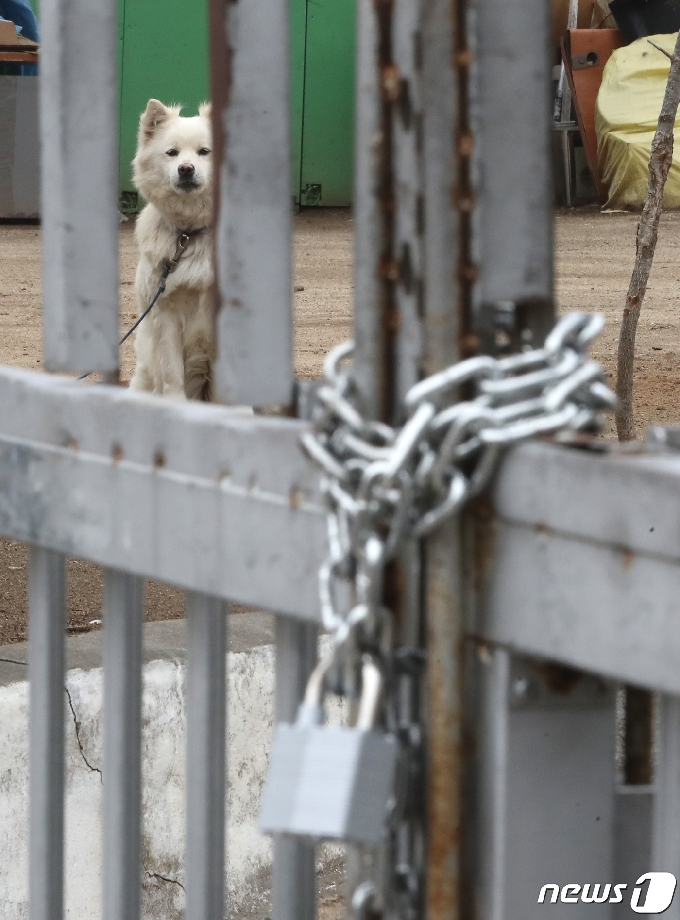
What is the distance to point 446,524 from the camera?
877 mm

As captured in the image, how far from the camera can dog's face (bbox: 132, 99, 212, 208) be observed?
22.1 feet

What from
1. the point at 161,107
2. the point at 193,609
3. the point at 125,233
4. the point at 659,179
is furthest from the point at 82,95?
the point at 125,233

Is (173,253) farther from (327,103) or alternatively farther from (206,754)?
(327,103)

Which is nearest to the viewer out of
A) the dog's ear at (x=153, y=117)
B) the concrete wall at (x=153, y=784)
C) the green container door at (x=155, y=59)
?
the concrete wall at (x=153, y=784)

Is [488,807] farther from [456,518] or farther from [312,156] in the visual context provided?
[312,156]

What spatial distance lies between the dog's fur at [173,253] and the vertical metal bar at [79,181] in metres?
5.26

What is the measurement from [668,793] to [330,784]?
0.69ft

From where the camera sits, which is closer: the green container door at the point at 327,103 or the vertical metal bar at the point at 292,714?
the vertical metal bar at the point at 292,714

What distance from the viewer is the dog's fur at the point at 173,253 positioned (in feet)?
21.4

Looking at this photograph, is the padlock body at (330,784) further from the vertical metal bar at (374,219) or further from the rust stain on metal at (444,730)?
the vertical metal bar at (374,219)

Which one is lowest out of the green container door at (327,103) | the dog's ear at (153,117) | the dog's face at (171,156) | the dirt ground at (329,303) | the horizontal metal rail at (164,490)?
the dirt ground at (329,303)

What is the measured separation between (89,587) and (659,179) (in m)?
2.29

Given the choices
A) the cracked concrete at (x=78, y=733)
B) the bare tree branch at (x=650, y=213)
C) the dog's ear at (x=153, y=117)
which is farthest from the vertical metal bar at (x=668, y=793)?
the dog's ear at (x=153, y=117)

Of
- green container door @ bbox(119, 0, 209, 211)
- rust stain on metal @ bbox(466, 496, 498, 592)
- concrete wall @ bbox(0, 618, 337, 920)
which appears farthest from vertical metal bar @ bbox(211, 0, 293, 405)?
green container door @ bbox(119, 0, 209, 211)
